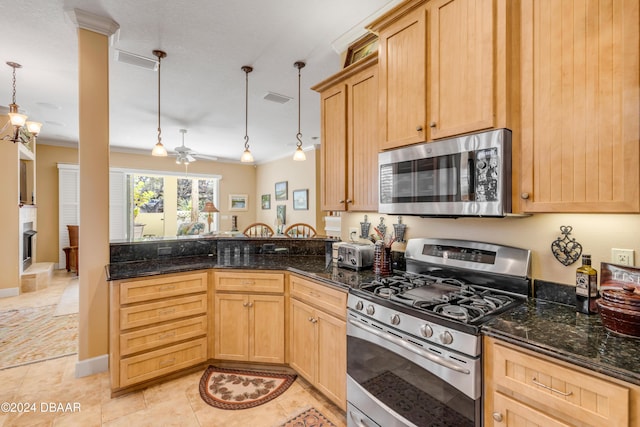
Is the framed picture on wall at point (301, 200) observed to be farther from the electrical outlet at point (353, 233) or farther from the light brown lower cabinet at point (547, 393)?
the light brown lower cabinet at point (547, 393)

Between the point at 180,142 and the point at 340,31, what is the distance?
5.23 m

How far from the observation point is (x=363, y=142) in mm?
2420

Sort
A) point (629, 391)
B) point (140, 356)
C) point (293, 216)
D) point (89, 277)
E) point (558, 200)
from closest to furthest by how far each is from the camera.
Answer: point (629, 391) → point (558, 200) → point (140, 356) → point (89, 277) → point (293, 216)

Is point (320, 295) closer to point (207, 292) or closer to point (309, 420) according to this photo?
point (309, 420)

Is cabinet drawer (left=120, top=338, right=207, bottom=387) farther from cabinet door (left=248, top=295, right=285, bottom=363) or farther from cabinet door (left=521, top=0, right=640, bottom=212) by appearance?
cabinet door (left=521, top=0, right=640, bottom=212)

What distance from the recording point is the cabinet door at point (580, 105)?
1.20m

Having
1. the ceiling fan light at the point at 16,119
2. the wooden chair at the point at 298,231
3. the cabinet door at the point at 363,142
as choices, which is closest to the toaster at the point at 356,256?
the cabinet door at the point at 363,142

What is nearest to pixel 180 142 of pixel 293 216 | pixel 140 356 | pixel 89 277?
pixel 293 216

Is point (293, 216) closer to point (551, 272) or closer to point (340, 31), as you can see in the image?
point (340, 31)

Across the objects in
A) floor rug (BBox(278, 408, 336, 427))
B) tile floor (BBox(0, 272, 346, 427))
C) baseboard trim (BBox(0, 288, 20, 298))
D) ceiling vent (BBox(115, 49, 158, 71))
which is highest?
ceiling vent (BBox(115, 49, 158, 71))

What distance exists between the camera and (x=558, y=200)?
54.6 inches

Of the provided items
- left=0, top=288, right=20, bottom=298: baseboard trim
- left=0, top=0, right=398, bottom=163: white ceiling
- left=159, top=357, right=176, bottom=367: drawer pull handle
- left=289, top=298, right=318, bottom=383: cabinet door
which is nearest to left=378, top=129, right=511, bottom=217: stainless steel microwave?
left=289, top=298, right=318, bottom=383: cabinet door

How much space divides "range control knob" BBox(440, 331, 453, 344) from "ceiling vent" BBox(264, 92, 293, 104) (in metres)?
3.59

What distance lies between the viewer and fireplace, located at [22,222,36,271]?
5211mm
